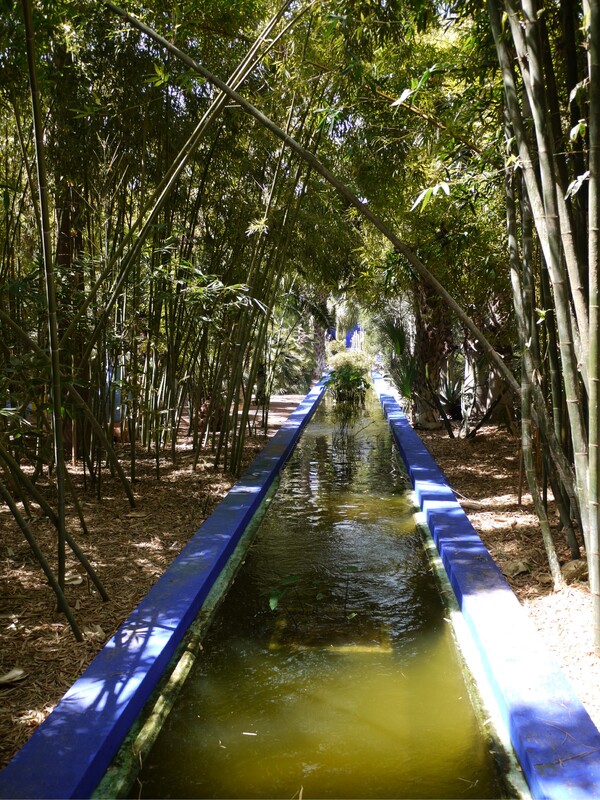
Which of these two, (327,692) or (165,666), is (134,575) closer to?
(165,666)

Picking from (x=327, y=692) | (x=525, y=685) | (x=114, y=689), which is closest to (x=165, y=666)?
(x=114, y=689)

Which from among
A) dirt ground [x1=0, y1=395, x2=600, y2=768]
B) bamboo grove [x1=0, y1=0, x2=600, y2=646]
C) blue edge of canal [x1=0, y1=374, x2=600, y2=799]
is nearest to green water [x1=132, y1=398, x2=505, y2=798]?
blue edge of canal [x1=0, y1=374, x2=600, y2=799]

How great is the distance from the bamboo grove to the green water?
0.75m

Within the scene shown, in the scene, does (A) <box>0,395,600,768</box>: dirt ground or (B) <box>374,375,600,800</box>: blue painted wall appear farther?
(A) <box>0,395,600,768</box>: dirt ground

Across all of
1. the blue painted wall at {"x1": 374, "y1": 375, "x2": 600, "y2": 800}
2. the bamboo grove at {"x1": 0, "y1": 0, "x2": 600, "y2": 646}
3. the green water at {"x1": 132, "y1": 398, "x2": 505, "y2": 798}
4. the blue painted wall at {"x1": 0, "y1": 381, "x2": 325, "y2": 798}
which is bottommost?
the green water at {"x1": 132, "y1": 398, "x2": 505, "y2": 798}

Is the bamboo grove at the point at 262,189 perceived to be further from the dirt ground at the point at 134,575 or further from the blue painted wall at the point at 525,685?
the blue painted wall at the point at 525,685

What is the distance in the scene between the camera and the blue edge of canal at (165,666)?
1.88 m

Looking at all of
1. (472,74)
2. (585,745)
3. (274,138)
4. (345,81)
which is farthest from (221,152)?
(585,745)

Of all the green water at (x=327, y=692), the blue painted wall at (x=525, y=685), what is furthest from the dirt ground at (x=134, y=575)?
the green water at (x=327, y=692)

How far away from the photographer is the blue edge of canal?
6.18 ft

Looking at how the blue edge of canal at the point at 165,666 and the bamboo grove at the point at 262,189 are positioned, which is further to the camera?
the bamboo grove at the point at 262,189

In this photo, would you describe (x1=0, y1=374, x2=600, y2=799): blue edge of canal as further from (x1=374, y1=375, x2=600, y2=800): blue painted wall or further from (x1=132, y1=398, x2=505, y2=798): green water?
(x1=132, y1=398, x2=505, y2=798): green water

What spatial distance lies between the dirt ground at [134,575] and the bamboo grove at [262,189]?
0.78ft

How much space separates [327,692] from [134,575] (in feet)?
4.95
